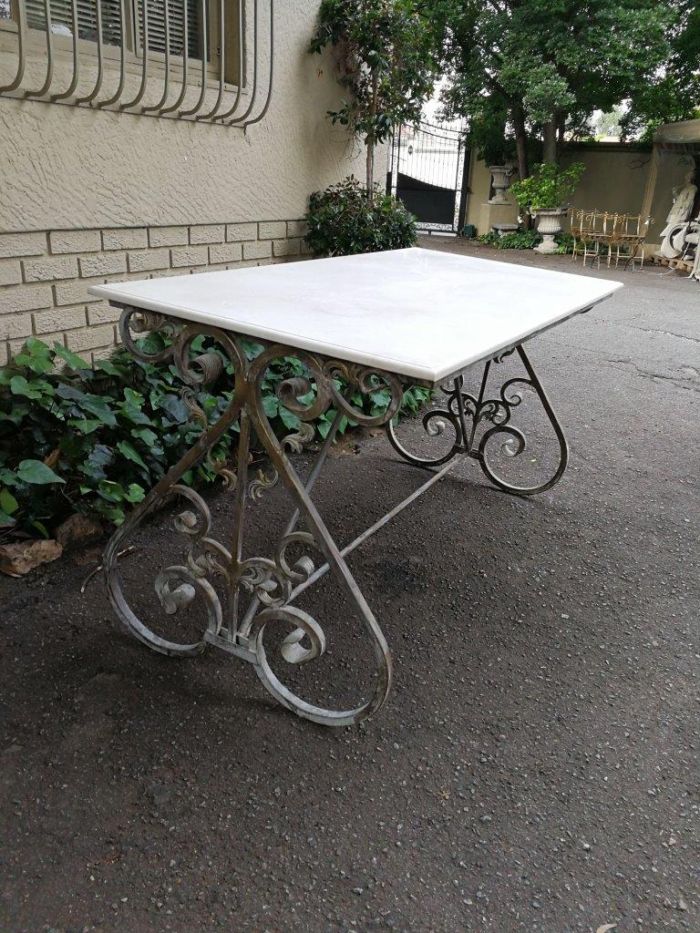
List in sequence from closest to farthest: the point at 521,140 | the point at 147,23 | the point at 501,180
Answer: the point at 147,23, the point at 521,140, the point at 501,180

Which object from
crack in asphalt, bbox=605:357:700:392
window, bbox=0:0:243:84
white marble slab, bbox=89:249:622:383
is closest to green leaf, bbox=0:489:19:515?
white marble slab, bbox=89:249:622:383

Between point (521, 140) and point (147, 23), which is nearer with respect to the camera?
point (147, 23)

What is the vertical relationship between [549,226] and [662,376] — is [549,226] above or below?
above

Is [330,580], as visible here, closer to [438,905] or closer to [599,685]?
[599,685]

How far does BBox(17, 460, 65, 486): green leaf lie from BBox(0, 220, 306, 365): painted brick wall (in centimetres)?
65

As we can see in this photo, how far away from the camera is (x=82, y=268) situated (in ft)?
9.71

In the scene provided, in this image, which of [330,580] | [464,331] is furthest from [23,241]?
[464,331]

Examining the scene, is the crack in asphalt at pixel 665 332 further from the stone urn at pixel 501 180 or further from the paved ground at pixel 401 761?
the stone urn at pixel 501 180

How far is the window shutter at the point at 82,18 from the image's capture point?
275 centimetres

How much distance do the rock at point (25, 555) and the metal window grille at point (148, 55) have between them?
1557 millimetres

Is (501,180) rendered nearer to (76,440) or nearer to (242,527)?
(76,440)

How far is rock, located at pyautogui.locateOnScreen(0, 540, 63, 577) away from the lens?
2381 millimetres

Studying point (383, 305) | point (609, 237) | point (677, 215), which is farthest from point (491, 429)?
point (677, 215)

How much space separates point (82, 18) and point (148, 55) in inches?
11.0
